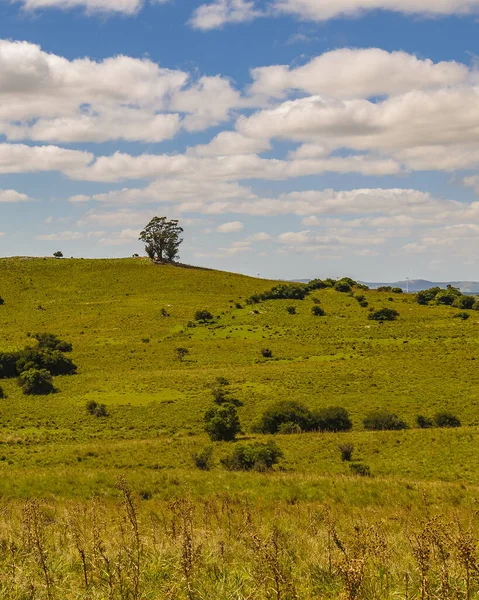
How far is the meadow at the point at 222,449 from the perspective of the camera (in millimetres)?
7359

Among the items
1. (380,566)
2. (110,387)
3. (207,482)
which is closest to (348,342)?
(110,387)

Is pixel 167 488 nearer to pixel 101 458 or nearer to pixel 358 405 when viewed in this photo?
pixel 101 458

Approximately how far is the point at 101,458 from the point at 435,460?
72.6 ft

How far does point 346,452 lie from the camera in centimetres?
3412

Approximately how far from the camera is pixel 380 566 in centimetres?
775

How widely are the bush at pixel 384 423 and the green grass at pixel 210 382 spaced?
3.93ft

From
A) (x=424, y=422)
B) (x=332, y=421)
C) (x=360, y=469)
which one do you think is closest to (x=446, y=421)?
(x=424, y=422)

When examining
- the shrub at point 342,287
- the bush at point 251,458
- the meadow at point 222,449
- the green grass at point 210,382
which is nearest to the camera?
the meadow at point 222,449

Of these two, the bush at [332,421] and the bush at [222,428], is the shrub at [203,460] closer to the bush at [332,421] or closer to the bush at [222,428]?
the bush at [222,428]

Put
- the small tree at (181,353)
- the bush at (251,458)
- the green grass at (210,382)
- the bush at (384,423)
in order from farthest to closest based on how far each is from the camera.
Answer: the small tree at (181,353) → the bush at (384,423) → the bush at (251,458) → the green grass at (210,382)

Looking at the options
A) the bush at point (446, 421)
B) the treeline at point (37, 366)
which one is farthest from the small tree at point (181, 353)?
the bush at point (446, 421)

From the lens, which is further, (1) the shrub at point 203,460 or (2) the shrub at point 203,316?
(2) the shrub at point 203,316

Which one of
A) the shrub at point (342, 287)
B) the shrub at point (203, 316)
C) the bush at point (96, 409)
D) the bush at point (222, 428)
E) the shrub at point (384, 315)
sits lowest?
the bush at point (96, 409)

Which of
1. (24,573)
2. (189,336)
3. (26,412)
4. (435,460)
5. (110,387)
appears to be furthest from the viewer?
(189,336)
